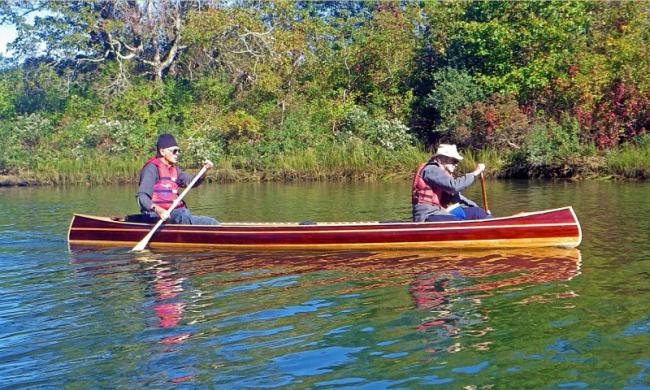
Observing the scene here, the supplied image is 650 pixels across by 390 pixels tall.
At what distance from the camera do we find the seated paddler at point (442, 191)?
410 inches

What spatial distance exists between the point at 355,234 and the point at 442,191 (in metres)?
1.30

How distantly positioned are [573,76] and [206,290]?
65.6ft

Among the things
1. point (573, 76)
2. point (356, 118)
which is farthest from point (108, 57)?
point (573, 76)

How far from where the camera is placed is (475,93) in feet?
87.5

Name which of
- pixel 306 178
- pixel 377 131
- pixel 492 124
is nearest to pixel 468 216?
pixel 492 124

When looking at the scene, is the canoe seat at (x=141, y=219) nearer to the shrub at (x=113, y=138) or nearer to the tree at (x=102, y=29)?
the shrub at (x=113, y=138)

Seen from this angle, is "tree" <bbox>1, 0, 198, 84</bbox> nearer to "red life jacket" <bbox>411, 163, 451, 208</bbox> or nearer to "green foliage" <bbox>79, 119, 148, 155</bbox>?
"green foliage" <bbox>79, 119, 148, 155</bbox>

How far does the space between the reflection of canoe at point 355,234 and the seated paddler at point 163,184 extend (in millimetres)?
273

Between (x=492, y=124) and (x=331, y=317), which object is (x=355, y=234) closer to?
(x=331, y=317)

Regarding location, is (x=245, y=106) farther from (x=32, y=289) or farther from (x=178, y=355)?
(x=178, y=355)

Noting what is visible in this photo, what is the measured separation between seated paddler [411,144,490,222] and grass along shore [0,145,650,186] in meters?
12.5

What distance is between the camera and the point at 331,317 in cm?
733

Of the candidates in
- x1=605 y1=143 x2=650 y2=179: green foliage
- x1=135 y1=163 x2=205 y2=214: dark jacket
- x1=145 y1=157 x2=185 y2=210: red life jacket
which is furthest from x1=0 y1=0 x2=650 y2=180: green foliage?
x1=135 y1=163 x2=205 y2=214: dark jacket

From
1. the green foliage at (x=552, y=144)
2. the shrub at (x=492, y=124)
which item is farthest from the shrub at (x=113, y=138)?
the green foliage at (x=552, y=144)
